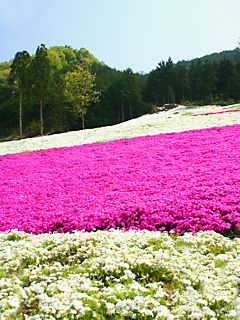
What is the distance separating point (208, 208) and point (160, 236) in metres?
1.91

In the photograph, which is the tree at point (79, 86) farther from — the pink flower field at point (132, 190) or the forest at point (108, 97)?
the pink flower field at point (132, 190)

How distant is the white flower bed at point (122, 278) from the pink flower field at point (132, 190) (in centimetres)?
104

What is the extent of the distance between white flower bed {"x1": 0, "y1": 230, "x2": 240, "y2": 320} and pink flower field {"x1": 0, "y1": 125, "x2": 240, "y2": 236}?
1042mm

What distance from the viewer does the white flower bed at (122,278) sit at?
13.0 ft

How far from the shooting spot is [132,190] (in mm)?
10492

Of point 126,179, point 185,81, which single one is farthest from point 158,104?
point 126,179

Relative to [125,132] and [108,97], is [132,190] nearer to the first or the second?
[125,132]

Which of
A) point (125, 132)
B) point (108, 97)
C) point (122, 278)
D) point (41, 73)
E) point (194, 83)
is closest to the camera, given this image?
point (122, 278)

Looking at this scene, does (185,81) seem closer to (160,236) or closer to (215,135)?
(215,135)

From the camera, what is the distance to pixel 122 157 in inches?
655

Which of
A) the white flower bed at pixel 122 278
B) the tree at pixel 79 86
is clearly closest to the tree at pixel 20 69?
the tree at pixel 79 86

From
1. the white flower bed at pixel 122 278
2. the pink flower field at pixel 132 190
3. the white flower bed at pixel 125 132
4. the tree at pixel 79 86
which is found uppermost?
the tree at pixel 79 86

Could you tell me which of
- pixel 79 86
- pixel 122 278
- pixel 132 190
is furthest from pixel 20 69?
pixel 122 278

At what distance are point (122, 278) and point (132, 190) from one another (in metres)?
5.80
